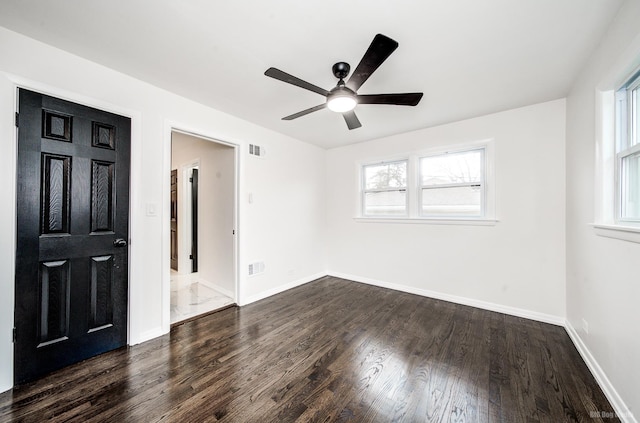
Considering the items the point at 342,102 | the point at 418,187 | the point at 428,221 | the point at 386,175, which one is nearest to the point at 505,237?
the point at 428,221

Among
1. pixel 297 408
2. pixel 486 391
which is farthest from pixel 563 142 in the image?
pixel 297 408

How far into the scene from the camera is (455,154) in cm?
339

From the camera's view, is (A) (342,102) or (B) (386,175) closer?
(A) (342,102)

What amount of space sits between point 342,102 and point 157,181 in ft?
6.47

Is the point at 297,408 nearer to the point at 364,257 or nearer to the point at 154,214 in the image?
the point at 154,214

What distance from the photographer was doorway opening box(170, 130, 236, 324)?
3.33 metres

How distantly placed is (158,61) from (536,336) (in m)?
4.39

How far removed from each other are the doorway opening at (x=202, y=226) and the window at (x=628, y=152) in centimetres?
365

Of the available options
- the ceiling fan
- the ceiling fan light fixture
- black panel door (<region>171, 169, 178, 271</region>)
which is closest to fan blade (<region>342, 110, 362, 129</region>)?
the ceiling fan

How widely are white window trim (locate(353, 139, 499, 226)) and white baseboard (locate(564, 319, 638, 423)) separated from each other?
1.37m

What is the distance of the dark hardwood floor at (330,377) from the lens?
4.92ft

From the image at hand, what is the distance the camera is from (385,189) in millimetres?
4098

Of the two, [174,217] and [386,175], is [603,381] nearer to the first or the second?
[386,175]

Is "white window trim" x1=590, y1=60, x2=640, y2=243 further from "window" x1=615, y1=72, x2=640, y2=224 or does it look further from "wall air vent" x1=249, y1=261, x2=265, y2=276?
"wall air vent" x1=249, y1=261, x2=265, y2=276
